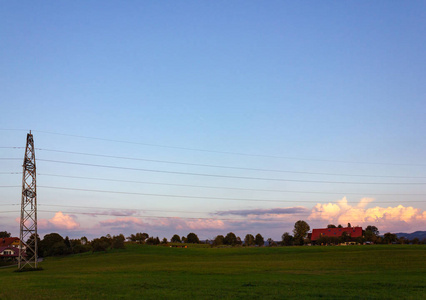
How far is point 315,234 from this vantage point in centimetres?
19888

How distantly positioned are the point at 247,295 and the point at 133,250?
369 ft

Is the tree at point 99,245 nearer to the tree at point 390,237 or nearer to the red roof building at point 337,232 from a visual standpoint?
the red roof building at point 337,232

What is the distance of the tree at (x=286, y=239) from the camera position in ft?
608

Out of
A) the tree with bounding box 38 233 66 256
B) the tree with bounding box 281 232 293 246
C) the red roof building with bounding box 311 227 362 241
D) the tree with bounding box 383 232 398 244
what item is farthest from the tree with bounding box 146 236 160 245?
the tree with bounding box 383 232 398 244

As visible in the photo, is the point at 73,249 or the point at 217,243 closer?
the point at 73,249

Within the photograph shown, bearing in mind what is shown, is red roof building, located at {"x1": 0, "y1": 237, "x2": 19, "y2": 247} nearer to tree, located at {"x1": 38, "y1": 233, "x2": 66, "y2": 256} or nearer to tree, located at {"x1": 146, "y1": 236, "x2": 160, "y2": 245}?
tree, located at {"x1": 38, "y1": 233, "x2": 66, "y2": 256}

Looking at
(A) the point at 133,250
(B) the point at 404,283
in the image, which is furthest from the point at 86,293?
(A) the point at 133,250

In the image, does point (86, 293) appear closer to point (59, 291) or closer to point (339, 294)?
point (59, 291)

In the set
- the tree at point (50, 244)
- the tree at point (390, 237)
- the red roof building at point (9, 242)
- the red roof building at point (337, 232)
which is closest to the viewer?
the tree at point (50, 244)

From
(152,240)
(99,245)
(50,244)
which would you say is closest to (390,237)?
(152,240)

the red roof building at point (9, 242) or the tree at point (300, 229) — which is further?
the tree at point (300, 229)

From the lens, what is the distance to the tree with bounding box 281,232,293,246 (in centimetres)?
18545

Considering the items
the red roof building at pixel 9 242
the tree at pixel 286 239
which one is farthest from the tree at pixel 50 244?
the tree at pixel 286 239

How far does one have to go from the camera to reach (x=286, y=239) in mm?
189000
